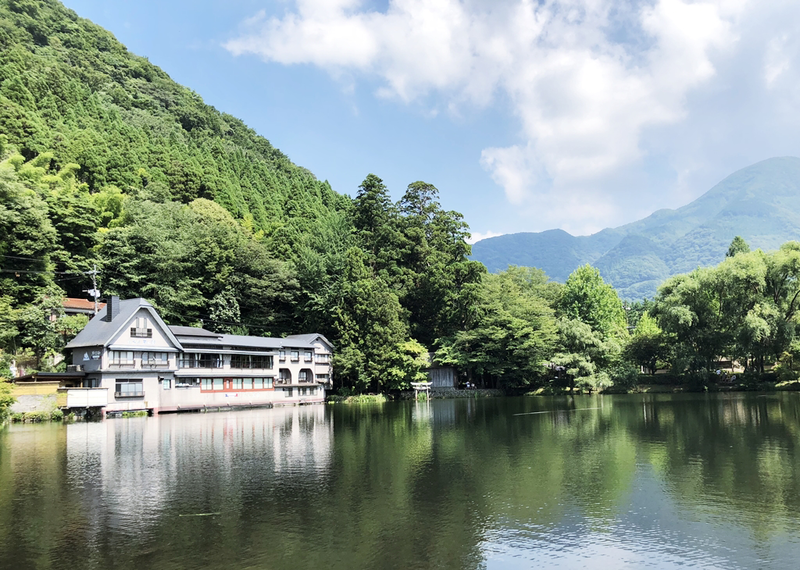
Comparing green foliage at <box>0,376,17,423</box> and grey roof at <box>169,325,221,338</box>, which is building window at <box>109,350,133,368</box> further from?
green foliage at <box>0,376,17,423</box>

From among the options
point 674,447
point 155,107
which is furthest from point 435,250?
point 155,107

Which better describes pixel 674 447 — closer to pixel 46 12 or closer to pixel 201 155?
pixel 201 155

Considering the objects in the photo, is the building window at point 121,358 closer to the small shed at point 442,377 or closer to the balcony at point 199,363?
the balcony at point 199,363

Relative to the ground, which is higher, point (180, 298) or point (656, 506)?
point (180, 298)

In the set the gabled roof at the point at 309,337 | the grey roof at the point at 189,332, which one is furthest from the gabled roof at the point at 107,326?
the gabled roof at the point at 309,337

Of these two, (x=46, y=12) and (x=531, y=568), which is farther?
(x=46, y=12)

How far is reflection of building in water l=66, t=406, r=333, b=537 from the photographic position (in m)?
12.3

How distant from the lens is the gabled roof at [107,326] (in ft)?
123

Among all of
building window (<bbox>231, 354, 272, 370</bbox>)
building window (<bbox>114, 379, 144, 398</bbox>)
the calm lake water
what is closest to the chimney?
building window (<bbox>114, 379, 144, 398</bbox>)

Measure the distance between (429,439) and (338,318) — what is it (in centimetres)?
3123

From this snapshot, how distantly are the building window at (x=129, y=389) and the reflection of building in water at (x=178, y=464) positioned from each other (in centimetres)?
774

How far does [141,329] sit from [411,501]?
33.0 meters

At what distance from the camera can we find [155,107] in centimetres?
9744

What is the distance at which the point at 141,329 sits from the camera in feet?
130
